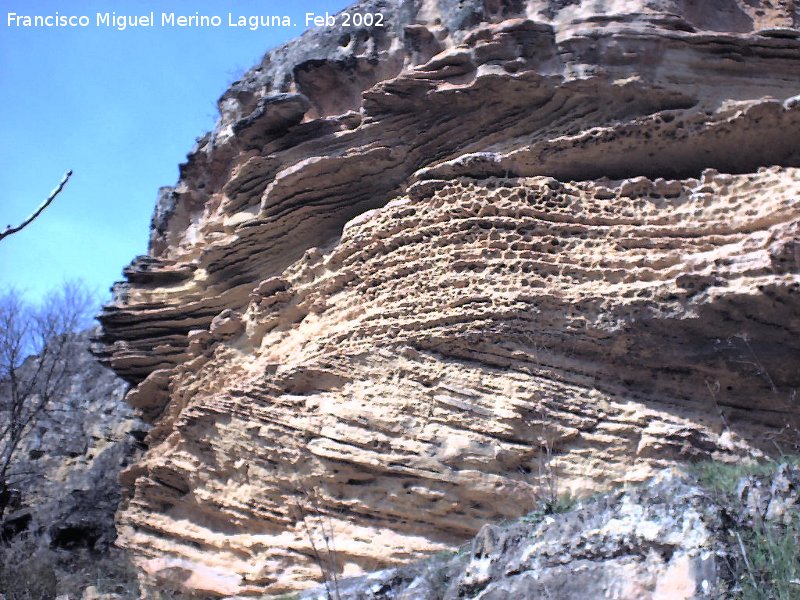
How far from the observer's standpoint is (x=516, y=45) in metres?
8.62

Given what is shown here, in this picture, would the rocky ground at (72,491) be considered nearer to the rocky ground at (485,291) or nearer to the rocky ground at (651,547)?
the rocky ground at (485,291)

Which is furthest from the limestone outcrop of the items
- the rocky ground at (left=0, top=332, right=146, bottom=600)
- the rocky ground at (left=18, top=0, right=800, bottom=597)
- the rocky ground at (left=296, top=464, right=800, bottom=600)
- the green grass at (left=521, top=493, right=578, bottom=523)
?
the rocky ground at (left=296, top=464, right=800, bottom=600)

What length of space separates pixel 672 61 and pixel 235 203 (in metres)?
5.19

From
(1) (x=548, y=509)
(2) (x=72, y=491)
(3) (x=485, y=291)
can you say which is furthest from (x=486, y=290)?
(2) (x=72, y=491)

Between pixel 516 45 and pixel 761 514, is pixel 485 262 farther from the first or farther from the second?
pixel 761 514

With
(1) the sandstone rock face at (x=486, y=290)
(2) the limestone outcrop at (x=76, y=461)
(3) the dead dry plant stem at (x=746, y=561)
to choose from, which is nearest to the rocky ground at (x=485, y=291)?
(1) the sandstone rock face at (x=486, y=290)

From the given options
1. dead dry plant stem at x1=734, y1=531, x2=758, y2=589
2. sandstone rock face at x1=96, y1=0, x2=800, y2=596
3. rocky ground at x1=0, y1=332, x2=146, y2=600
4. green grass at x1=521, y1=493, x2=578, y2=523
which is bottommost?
rocky ground at x1=0, y1=332, x2=146, y2=600

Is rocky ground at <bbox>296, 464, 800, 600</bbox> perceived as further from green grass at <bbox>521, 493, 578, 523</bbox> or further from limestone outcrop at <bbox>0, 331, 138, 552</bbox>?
limestone outcrop at <bbox>0, 331, 138, 552</bbox>

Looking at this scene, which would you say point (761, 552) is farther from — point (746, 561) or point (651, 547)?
point (651, 547)

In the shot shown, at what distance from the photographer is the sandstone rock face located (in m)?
7.47

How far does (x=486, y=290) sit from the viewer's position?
809 centimetres

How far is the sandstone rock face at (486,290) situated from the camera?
7473 mm

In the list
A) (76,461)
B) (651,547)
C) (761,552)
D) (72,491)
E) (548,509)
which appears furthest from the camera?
(76,461)

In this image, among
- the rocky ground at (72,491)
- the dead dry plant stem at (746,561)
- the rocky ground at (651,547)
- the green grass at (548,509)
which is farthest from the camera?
the rocky ground at (72,491)
